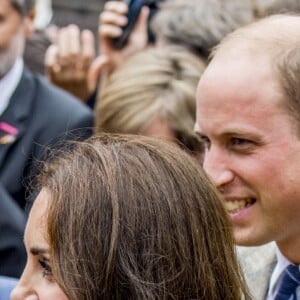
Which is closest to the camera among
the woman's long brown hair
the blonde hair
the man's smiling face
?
the woman's long brown hair

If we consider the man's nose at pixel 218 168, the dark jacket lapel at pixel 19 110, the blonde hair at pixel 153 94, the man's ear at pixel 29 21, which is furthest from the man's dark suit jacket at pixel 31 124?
the man's nose at pixel 218 168

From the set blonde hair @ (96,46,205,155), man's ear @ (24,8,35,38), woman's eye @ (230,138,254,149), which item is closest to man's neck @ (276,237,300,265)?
woman's eye @ (230,138,254,149)

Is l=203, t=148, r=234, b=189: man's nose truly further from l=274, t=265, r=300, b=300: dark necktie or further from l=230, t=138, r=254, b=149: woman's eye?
l=274, t=265, r=300, b=300: dark necktie

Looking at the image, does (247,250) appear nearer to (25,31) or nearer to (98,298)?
(98,298)

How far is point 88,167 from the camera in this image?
6.13 feet

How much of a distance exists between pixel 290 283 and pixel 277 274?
66mm

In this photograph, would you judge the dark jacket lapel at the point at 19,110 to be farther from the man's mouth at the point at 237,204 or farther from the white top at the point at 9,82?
the man's mouth at the point at 237,204

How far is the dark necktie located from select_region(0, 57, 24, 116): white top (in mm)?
1642

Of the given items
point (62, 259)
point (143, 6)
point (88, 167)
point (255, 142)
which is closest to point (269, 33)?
point (255, 142)

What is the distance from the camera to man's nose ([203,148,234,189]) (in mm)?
2006

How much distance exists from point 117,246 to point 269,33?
0.59 m

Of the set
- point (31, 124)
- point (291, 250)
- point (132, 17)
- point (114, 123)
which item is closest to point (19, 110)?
point (31, 124)

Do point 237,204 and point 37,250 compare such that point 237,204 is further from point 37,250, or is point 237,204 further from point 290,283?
point 37,250

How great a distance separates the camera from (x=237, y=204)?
6.65 feet
